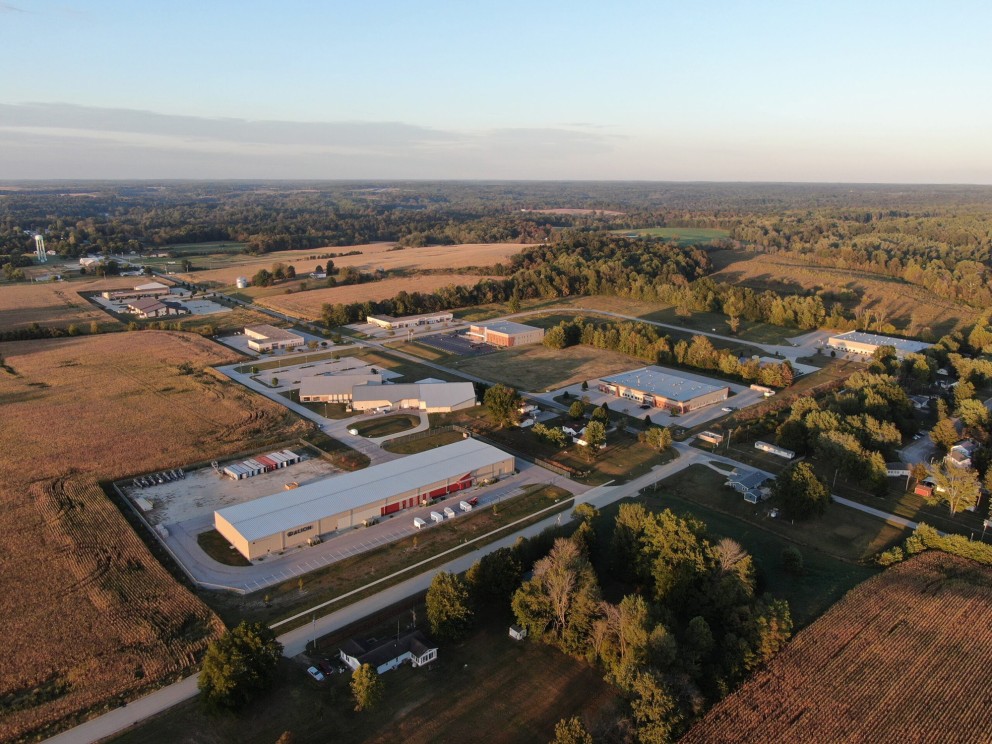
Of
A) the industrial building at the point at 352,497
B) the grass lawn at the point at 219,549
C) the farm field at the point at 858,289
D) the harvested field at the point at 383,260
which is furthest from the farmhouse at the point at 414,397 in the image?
the harvested field at the point at 383,260

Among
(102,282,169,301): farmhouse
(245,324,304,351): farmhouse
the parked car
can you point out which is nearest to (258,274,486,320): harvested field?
(245,324,304,351): farmhouse

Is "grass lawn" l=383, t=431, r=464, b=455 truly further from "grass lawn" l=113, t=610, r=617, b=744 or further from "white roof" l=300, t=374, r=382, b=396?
"grass lawn" l=113, t=610, r=617, b=744

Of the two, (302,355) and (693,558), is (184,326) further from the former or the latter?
(693,558)

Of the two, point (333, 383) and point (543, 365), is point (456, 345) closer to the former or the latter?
point (543, 365)

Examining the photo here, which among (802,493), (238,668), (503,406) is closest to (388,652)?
(238,668)

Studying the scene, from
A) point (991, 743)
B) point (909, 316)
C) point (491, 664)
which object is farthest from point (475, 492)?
point (909, 316)

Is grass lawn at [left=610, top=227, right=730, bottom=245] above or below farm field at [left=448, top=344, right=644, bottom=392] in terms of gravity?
above

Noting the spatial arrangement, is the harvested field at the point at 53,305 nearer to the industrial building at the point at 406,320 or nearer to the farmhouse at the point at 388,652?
the industrial building at the point at 406,320
